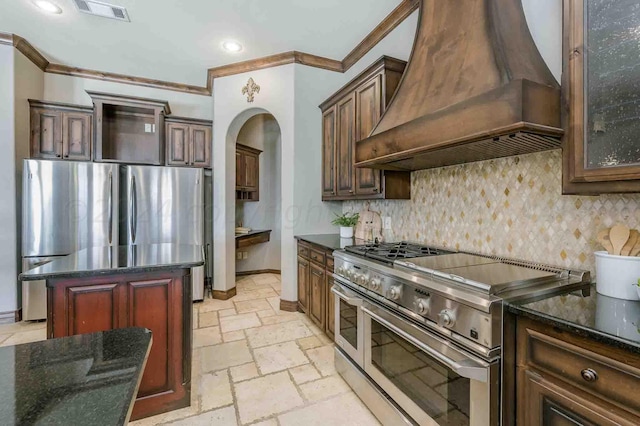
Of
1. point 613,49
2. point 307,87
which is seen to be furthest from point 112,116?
point 613,49

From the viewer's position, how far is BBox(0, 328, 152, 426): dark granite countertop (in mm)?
→ 583

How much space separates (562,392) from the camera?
39.6 inches

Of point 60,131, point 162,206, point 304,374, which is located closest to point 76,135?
point 60,131

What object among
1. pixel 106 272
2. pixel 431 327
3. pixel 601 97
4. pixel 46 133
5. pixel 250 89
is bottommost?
pixel 431 327

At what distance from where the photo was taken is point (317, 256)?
3053 millimetres

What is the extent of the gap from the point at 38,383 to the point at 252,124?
5.18 m

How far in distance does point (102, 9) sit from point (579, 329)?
422 centimetres

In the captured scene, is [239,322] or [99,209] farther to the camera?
[99,209]

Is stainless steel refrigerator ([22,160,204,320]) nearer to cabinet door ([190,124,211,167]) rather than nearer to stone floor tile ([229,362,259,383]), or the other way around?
cabinet door ([190,124,211,167])

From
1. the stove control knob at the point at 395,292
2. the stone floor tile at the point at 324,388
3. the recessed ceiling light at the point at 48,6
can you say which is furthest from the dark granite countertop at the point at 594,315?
the recessed ceiling light at the point at 48,6

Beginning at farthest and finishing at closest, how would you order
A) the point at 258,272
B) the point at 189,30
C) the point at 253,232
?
the point at 258,272
the point at 253,232
the point at 189,30

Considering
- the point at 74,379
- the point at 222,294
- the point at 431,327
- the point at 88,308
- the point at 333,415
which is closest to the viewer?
the point at 74,379

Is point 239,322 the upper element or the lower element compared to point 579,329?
lower

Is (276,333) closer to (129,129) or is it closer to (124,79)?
(129,129)
